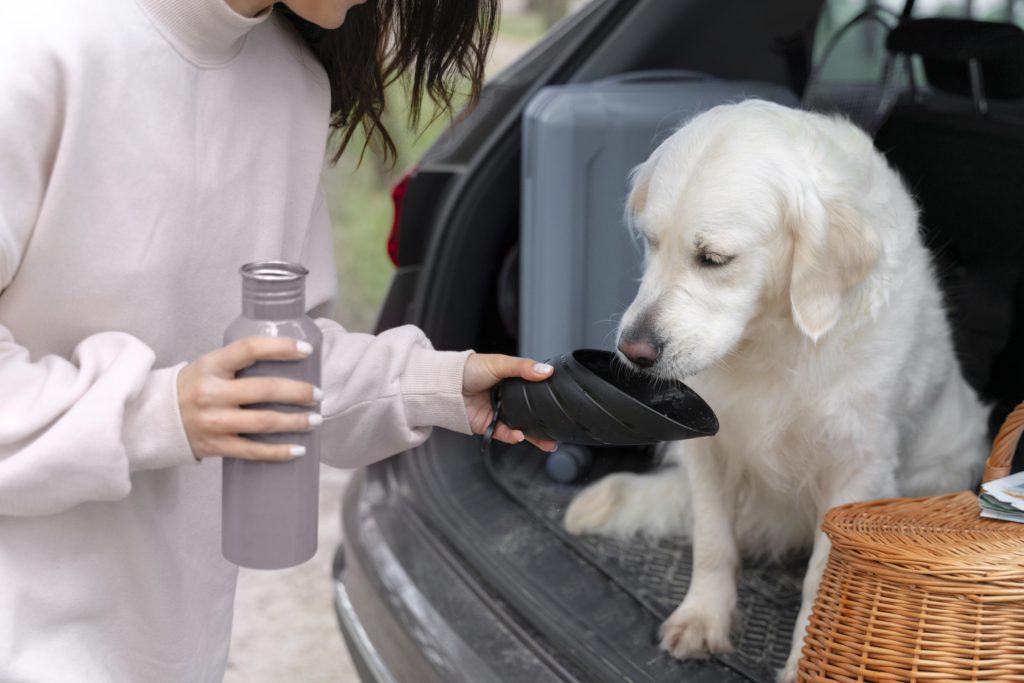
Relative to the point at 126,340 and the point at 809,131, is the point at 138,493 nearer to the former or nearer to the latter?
the point at 126,340

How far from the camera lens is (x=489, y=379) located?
1.35m

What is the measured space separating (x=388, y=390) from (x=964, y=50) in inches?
66.0

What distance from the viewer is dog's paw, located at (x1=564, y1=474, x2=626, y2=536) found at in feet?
7.78

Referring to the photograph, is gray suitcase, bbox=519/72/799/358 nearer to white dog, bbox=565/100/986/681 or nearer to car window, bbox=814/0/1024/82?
white dog, bbox=565/100/986/681

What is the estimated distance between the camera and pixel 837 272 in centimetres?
182

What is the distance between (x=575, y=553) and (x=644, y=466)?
0.49 meters

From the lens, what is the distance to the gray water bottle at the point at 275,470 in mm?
1005

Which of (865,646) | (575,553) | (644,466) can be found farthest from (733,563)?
(865,646)

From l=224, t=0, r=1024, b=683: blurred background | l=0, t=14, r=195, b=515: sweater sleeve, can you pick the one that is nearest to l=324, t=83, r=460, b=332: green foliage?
l=224, t=0, r=1024, b=683: blurred background

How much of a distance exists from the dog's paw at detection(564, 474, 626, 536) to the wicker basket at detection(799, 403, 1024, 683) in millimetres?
909

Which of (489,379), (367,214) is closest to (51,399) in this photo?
(489,379)

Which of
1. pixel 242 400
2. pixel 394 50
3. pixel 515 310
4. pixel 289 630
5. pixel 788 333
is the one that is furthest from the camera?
pixel 289 630

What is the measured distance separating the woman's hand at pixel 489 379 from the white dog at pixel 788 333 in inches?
17.3

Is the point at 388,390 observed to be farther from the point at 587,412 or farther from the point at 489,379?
the point at 587,412
